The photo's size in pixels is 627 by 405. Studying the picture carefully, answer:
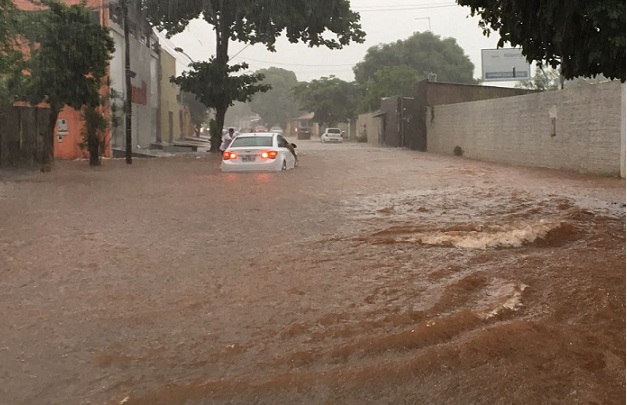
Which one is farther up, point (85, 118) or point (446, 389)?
point (85, 118)

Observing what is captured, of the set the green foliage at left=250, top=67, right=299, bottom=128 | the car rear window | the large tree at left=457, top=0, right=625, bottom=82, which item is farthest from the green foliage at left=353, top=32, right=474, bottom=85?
the large tree at left=457, top=0, right=625, bottom=82

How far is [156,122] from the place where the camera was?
43.3 metres

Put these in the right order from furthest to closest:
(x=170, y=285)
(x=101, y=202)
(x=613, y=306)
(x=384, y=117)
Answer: (x=384, y=117), (x=101, y=202), (x=170, y=285), (x=613, y=306)

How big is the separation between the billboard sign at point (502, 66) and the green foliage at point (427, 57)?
24.7 meters

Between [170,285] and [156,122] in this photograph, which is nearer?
[170,285]

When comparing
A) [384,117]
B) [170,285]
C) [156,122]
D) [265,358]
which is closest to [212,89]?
[156,122]

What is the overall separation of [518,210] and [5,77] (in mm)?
14849

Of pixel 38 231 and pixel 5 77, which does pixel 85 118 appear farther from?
pixel 38 231

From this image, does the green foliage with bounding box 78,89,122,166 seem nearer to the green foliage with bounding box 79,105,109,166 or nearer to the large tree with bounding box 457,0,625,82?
the green foliage with bounding box 79,105,109,166

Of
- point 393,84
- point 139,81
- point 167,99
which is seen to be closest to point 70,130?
point 139,81

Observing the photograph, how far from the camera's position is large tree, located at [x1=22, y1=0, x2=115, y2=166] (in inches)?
677

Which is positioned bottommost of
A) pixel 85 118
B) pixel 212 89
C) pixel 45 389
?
pixel 45 389

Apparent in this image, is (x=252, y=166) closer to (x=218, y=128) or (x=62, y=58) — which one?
(x=62, y=58)

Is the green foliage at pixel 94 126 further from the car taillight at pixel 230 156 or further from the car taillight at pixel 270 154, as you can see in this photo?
the car taillight at pixel 270 154
